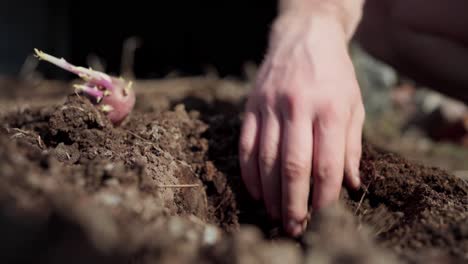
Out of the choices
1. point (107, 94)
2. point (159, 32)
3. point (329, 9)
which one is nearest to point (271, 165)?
point (107, 94)

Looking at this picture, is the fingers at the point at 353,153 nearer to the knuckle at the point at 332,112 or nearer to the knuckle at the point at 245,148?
the knuckle at the point at 332,112

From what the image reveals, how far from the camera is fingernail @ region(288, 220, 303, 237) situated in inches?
55.9

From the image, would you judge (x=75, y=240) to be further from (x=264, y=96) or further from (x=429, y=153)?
(x=429, y=153)

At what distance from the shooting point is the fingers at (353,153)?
1.52 metres

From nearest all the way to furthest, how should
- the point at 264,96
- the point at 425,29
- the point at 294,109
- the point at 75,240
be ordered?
the point at 75,240 < the point at 294,109 < the point at 264,96 < the point at 425,29

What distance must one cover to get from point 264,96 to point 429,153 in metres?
2.45

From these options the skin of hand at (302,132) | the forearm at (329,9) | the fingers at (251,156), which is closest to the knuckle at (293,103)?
the skin of hand at (302,132)

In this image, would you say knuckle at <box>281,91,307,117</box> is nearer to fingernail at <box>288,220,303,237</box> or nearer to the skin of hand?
the skin of hand

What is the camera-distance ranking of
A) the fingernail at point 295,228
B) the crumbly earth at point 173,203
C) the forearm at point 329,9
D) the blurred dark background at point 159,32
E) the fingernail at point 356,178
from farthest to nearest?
the blurred dark background at point 159,32
the forearm at point 329,9
the fingernail at point 356,178
the fingernail at point 295,228
the crumbly earth at point 173,203

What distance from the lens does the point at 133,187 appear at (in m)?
0.97

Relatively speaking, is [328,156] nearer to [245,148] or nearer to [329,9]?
[245,148]

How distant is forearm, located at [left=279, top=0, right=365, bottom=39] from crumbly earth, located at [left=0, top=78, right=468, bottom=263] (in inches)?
18.2

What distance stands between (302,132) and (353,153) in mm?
192

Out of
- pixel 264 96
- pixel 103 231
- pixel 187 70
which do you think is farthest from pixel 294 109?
pixel 187 70
